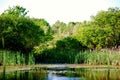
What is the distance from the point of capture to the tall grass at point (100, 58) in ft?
111

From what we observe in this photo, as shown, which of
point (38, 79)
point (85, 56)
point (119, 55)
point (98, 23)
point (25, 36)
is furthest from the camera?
point (98, 23)

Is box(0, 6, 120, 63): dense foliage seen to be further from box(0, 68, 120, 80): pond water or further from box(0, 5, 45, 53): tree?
box(0, 68, 120, 80): pond water

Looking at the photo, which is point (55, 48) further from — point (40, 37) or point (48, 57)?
point (40, 37)

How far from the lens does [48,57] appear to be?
45.7m

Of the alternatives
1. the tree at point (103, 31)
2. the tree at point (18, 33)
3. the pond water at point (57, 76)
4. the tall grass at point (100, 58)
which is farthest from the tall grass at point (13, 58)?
the tree at point (103, 31)

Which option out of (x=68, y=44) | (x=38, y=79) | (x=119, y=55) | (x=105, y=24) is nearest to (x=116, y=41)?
(x=105, y=24)

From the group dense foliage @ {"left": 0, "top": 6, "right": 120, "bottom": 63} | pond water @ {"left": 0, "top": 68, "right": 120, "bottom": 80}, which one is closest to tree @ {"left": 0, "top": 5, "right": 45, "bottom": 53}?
dense foliage @ {"left": 0, "top": 6, "right": 120, "bottom": 63}

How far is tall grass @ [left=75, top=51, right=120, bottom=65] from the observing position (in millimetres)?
33844

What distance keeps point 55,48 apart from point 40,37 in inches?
245

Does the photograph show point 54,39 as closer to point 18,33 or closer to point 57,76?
point 18,33

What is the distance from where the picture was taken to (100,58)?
35531mm

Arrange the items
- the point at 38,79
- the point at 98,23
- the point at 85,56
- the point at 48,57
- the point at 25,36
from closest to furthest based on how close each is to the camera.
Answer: the point at 38,79, the point at 85,56, the point at 25,36, the point at 48,57, the point at 98,23

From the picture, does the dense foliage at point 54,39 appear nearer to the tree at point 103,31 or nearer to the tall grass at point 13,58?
the tree at point 103,31

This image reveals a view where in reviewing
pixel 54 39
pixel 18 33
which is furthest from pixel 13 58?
pixel 54 39
